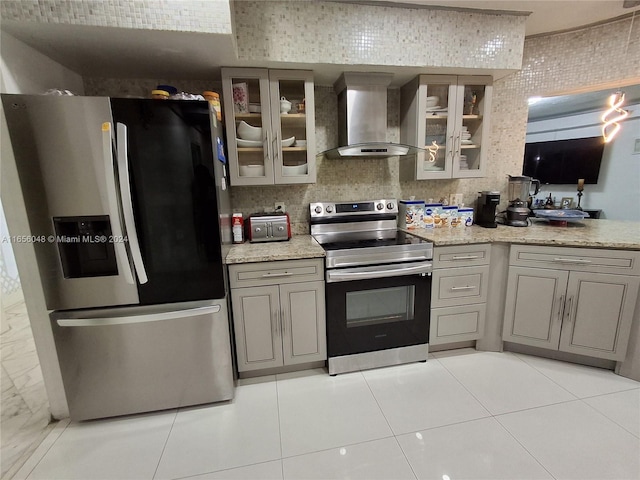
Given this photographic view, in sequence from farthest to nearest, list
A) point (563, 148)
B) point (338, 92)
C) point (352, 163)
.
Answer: point (563, 148) < point (352, 163) < point (338, 92)

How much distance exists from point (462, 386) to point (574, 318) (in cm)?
92

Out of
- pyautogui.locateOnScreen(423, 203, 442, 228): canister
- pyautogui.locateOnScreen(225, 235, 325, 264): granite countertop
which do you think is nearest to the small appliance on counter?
pyautogui.locateOnScreen(225, 235, 325, 264): granite countertop

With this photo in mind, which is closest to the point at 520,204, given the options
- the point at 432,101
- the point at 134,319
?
the point at 432,101

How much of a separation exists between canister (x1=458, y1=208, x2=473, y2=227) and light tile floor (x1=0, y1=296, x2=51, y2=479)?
3.04 meters

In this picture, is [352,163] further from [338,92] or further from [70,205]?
[70,205]

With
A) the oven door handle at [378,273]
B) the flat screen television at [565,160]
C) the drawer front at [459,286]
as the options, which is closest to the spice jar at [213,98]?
the oven door handle at [378,273]

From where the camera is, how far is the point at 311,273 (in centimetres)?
183

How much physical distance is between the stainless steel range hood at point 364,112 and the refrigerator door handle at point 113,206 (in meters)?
1.32

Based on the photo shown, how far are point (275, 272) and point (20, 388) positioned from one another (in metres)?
1.60

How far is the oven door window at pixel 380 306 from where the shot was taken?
1939 mm

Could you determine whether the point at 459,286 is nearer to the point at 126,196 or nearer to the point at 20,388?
the point at 126,196

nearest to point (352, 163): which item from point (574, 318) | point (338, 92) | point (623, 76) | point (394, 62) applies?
point (338, 92)

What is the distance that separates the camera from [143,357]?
1.57 meters

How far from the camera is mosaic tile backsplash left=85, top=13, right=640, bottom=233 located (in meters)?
2.27
